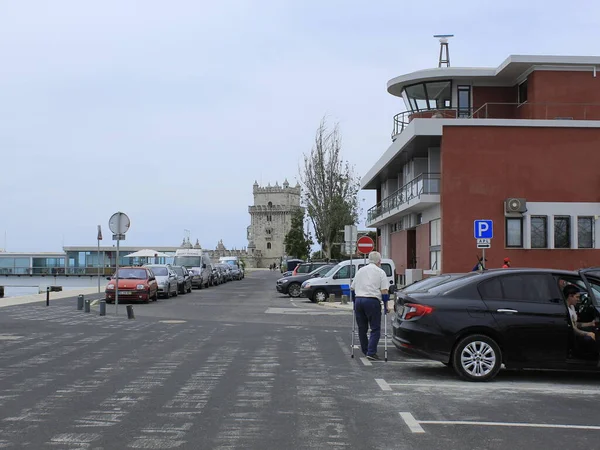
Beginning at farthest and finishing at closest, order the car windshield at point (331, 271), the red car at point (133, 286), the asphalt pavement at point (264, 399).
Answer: the car windshield at point (331, 271)
the red car at point (133, 286)
the asphalt pavement at point (264, 399)

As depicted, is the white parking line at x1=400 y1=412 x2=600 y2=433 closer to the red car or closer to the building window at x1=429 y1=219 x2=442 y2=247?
the red car

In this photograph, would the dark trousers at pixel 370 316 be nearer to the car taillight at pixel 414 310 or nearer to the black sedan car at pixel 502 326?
the car taillight at pixel 414 310

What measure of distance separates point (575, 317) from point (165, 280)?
26810 millimetres

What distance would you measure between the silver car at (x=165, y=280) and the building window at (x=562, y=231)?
59.0 feet

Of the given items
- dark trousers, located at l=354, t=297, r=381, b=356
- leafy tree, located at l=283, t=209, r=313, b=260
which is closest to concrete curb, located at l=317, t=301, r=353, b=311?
dark trousers, located at l=354, t=297, r=381, b=356

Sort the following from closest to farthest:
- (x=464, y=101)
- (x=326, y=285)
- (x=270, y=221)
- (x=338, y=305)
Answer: (x=338, y=305) < (x=326, y=285) < (x=464, y=101) < (x=270, y=221)

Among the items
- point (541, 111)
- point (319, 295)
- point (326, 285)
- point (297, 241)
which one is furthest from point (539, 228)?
point (297, 241)

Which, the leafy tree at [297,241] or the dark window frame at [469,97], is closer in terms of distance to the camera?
the dark window frame at [469,97]

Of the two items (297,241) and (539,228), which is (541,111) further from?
(297,241)

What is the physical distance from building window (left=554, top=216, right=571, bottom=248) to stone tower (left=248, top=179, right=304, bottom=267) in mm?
139434

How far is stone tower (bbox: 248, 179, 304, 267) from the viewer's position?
569 ft

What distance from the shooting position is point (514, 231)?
3234 cm

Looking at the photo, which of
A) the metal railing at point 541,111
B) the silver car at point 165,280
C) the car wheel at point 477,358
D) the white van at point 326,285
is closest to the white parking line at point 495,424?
the car wheel at point 477,358

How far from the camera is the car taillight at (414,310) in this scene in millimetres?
10570
